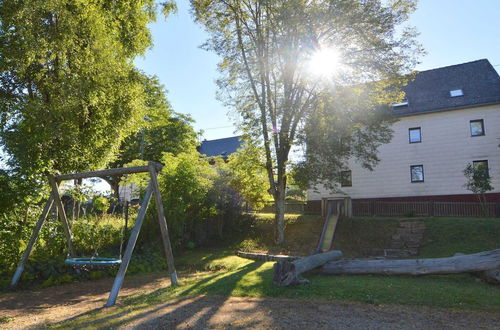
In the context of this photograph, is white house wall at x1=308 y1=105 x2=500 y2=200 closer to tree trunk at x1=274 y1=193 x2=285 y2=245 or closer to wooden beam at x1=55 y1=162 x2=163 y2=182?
tree trunk at x1=274 y1=193 x2=285 y2=245

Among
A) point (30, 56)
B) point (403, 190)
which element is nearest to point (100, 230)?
point (30, 56)

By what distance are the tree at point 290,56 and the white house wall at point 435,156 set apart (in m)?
8.42

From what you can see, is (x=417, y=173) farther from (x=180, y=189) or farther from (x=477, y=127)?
(x=180, y=189)

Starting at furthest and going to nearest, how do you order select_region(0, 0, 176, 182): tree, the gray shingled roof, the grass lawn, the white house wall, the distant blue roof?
1. the distant blue roof
2. the gray shingled roof
3. the white house wall
4. select_region(0, 0, 176, 182): tree
5. the grass lawn

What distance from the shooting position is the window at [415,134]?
27.0 metres

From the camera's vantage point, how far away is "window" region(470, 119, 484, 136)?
2510 cm

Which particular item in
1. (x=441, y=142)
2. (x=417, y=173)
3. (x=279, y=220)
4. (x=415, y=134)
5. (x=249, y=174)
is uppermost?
(x=415, y=134)

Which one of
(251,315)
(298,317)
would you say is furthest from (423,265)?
(251,315)

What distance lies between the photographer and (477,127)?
82.9 ft

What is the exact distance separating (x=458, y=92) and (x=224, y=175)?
1932cm

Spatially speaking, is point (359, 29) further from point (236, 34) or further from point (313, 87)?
→ point (236, 34)

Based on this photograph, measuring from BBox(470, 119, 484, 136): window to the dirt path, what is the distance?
23.0 metres

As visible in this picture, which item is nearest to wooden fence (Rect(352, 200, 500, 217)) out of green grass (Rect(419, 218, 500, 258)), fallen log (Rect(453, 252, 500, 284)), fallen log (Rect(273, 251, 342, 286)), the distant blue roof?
green grass (Rect(419, 218, 500, 258))

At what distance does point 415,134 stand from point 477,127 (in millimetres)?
3953
